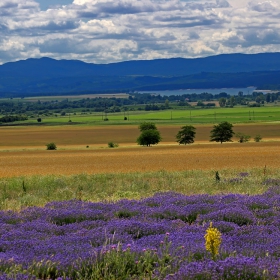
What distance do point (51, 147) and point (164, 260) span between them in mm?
77899

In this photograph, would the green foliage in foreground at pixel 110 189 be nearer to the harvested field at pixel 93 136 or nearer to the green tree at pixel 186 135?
the harvested field at pixel 93 136

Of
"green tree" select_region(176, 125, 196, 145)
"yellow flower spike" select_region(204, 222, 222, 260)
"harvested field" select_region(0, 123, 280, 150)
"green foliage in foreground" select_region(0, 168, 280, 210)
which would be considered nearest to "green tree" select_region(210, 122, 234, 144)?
"green tree" select_region(176, 125, 196, 145)

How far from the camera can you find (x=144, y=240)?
892cm

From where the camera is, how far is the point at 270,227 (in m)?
10.1

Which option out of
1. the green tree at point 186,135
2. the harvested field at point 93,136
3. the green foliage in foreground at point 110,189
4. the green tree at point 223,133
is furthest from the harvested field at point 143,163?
the green tree at point 223,133

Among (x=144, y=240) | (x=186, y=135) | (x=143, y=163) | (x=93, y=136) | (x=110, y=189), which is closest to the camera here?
(x=144, y=240)

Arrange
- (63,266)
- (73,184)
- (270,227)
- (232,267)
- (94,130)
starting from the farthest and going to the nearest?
(94,130) < (73,184) < (270,227) < (63,266) < (232,267)

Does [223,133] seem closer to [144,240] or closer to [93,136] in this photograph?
[93,136]

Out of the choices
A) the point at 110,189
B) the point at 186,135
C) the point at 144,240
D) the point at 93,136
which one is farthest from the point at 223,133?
the point at 144,240

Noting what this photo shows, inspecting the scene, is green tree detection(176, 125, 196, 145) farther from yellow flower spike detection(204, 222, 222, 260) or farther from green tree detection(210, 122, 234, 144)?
yellow flower spike detection(204, 222, 222, 260)

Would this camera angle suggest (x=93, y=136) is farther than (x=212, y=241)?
Yes

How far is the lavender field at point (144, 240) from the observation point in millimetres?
6941

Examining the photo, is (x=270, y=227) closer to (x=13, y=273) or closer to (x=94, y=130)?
(x=13, y=273)

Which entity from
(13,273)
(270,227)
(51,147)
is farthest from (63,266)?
(51,147)
